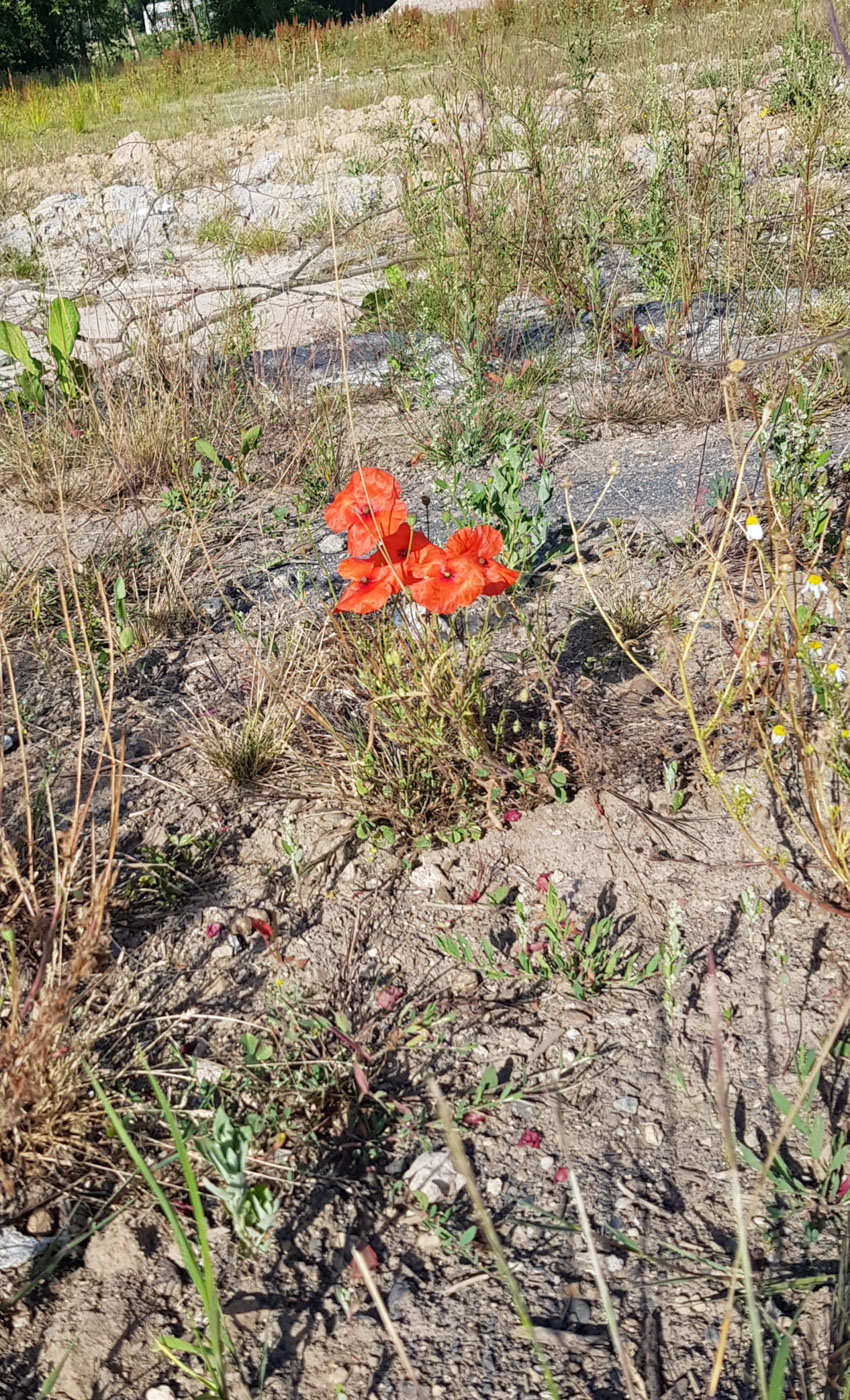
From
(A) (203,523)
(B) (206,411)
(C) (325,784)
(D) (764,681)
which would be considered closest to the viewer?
(D) (764,681)

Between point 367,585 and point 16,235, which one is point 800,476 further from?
point 16,235

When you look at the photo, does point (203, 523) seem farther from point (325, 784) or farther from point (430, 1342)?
point (430, 1342)

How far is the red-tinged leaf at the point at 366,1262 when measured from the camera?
4.26 ft

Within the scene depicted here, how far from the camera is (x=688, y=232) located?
130 inches

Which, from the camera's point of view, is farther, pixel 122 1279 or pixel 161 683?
pixel 161 683

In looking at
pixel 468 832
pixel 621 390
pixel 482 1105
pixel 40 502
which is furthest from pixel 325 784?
pixel 621 390

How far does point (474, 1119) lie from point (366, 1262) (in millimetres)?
253

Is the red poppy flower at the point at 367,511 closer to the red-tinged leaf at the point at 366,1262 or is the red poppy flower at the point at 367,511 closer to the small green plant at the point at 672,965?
the small green plant at the point at 672,965

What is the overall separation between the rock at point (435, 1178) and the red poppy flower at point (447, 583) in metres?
0.84

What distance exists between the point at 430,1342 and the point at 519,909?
2.11 ft

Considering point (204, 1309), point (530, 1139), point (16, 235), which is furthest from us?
point (16, 235)

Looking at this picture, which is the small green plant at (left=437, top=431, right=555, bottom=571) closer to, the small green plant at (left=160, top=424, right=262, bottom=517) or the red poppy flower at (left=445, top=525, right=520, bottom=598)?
the red poppy flower at (left=445, top=525, right=520, bottom=598)

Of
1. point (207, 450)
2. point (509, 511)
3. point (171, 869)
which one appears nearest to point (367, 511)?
point (509, 511)

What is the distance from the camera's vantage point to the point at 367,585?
68.0 inches
